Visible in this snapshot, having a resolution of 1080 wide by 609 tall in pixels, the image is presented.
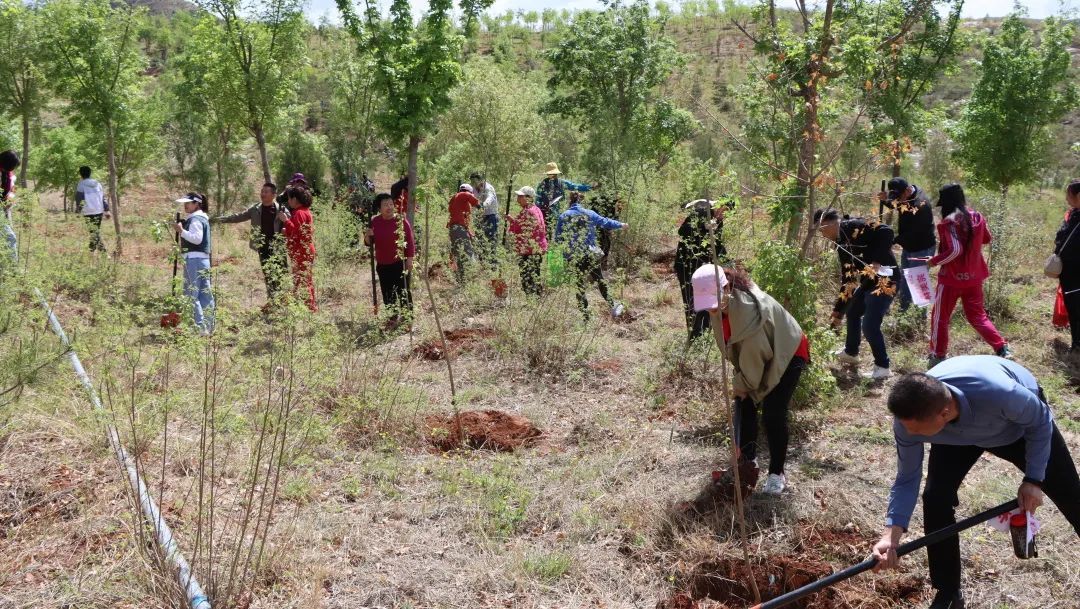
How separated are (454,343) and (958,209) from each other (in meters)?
4.69

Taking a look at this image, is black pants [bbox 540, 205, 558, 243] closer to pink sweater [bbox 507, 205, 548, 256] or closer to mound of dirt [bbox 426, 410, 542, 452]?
pink sweater [bbox 507, 205, 548, 256]

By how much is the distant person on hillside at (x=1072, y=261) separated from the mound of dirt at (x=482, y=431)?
503 cm

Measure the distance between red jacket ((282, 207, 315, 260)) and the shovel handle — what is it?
245 inches

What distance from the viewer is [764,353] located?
4.38 m

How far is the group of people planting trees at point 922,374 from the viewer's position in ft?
10.2

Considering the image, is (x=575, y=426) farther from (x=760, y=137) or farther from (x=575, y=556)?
(x=760, y=137)

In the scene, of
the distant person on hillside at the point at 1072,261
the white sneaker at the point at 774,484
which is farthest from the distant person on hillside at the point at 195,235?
the distant person on hillside at the point at 1072,261

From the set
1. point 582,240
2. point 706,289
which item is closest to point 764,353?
point 706,289

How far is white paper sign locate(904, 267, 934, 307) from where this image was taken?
258 inches

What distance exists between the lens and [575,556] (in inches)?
164

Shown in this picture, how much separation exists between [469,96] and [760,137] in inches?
233

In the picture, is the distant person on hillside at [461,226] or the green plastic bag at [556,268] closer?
the green plastic bag at [556,268]

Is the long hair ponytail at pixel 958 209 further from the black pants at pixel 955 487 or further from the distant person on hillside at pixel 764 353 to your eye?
the black pants at pixel 955 487

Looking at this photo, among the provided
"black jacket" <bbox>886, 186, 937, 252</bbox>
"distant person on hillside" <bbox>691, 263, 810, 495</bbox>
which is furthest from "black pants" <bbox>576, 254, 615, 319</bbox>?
"distant person on hillside" <bbox>691, 263, 810, 495</bbox>
